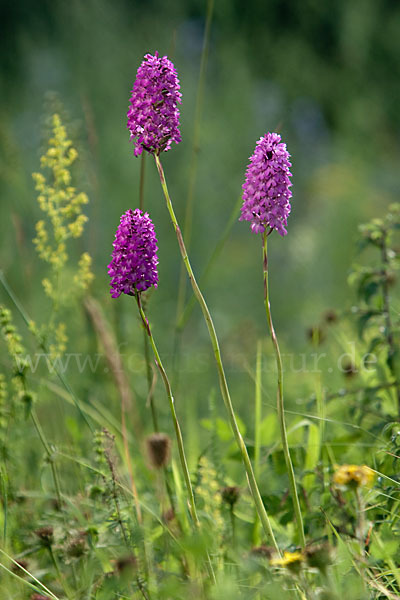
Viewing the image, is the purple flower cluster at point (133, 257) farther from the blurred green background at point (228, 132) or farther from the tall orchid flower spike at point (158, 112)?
the blurred green background at point (228, 132)

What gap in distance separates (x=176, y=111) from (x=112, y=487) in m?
0.65

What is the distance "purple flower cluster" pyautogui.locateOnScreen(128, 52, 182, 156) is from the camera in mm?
932

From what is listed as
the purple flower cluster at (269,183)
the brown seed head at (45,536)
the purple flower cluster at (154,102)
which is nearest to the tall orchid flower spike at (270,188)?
the purple flower cluster at (269,183)

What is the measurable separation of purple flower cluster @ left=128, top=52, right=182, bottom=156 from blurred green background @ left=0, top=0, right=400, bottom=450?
1550mm

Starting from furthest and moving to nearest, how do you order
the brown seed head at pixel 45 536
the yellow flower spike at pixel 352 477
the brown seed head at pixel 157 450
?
the brown seed head at pixel 45 536, the brown seed head at pixel 157 450, the yellow flower spike at pixel 352 477

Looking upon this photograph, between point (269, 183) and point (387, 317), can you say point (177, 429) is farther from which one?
point (387, 317)

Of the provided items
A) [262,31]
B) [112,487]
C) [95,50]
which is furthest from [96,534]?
[262,31]

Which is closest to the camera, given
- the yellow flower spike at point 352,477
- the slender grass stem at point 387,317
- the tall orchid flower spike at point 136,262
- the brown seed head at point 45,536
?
the yellow flower spike at point 352,477

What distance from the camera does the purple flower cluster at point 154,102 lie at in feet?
3.06

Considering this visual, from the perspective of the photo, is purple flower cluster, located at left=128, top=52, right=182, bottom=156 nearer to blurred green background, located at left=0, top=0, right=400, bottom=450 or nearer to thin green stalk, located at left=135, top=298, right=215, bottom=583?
thin green stalk, located at left=135, top=298, right=215, bottom=583

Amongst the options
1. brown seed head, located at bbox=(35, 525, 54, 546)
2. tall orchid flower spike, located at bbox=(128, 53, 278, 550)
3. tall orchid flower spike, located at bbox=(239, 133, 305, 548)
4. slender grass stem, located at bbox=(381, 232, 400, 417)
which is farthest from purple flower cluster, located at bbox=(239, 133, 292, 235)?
brown seed head, located at bbox=(35, 525, 54, 546)

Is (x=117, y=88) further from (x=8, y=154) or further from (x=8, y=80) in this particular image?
(x=8, y=154)

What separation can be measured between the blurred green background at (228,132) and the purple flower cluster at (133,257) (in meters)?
1.51

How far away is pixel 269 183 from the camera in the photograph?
91 centimetres
